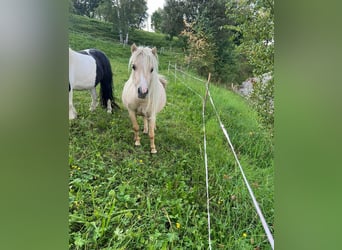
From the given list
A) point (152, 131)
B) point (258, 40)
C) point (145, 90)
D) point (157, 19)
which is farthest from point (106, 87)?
point (258, 40)

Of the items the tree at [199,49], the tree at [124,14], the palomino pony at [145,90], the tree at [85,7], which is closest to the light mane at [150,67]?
the palomino pony at [145,90]

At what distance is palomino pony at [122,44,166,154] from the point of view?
1.72 metres

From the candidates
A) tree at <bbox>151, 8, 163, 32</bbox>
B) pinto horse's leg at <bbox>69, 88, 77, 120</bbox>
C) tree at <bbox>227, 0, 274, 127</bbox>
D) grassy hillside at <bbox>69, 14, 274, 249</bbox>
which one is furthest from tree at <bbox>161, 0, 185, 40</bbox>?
pinto horse's leg at <bbox>69, 88, 77, 120</bbox>

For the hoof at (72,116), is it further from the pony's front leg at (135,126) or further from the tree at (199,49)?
the tree at (199,49)

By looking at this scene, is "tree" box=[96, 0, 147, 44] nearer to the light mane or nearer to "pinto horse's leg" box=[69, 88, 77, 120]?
the light mane

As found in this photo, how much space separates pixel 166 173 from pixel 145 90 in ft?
1.53

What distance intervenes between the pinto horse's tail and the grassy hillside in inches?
1.4

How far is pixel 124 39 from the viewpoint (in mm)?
1726

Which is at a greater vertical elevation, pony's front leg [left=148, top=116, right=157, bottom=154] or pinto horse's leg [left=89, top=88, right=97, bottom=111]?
pinto horse's leg [left=89, top=88, right=97, bottom=111]

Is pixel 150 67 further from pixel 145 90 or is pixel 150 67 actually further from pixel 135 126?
pixel 135 126

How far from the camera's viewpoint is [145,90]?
5.66 ft
